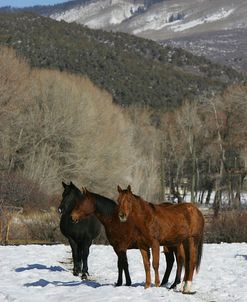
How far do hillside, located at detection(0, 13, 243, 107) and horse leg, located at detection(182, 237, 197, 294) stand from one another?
87.8 meters

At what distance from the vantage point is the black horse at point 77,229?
42.8ft

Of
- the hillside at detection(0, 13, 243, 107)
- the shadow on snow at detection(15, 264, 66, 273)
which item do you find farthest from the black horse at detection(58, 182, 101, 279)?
the hillside at detection(0, 13, 243, 107)

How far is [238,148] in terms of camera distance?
63594mm

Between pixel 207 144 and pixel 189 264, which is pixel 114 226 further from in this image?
pixel 207 144

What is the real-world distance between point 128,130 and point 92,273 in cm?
4627

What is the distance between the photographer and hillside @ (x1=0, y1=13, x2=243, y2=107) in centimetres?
11050

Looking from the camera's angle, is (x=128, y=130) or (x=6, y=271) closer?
(x=6, y=271)

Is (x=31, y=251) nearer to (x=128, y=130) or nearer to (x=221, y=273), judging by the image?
(x=221, y=273)

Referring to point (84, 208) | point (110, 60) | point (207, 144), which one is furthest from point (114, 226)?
point (110, 60)

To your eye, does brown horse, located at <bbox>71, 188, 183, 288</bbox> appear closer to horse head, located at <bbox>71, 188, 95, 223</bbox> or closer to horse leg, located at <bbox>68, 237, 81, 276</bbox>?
horse head, located at <bbox>71, 188, 95, 223</bbox>

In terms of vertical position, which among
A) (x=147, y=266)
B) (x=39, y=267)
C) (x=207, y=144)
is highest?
(x=147, y=266)

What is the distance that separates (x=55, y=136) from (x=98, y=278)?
37852 mm

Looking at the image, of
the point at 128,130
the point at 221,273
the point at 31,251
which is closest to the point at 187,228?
the point at 221,273

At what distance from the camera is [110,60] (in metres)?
124
